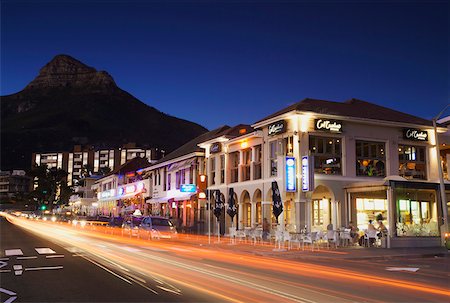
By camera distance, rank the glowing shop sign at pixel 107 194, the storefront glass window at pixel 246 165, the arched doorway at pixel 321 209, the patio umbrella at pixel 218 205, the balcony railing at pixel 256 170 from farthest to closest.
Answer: the glowing shop sign at pixel 107 194 → the storefront glass window at pixel 246 165 → the balcony railing at pixel 256 170 → the patio umbrella at pixel 218 205 → the arched doorway at pixel 321 209

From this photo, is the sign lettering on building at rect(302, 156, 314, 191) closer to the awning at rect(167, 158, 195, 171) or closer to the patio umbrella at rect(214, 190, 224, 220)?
the patio umbrella at rect(214, 190, 224, 220)

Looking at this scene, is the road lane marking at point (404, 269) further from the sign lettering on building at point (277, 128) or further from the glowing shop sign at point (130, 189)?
the glowing shop sign at point (130, 189)

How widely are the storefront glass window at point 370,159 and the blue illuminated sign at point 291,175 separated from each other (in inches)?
204

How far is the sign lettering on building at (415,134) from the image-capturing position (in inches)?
1309

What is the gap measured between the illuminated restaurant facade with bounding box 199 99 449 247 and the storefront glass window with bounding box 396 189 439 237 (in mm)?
57

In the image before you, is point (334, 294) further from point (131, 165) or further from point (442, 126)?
point (131, 165)

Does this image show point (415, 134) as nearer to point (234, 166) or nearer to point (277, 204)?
point (277, 204)

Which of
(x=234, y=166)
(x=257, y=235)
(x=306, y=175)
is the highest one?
(x=234, y=166)

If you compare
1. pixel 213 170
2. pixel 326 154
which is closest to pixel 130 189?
pixel 213 170

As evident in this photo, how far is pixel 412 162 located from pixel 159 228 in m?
17.5

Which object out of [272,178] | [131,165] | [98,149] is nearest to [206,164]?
[272,178]

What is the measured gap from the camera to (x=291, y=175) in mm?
29469

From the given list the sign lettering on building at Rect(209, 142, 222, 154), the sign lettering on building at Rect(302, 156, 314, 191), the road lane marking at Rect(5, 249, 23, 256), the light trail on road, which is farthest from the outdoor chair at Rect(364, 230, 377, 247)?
the road lane marking at Rect(5, 249, 23, 256)

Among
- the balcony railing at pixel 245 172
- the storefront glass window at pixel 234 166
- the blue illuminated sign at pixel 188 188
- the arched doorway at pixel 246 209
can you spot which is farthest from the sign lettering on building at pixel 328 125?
the blue illuminated sign at pixel 188 188
